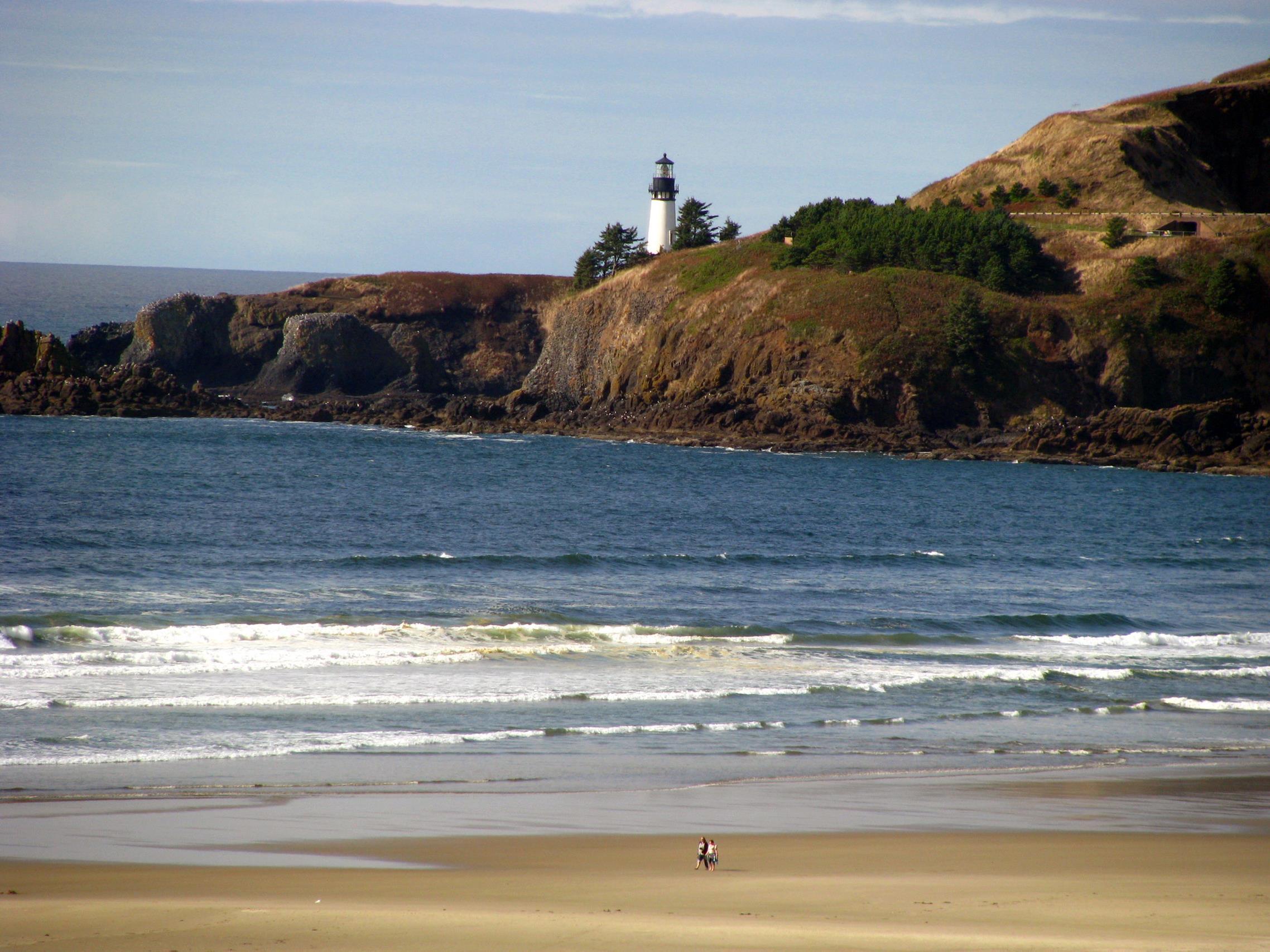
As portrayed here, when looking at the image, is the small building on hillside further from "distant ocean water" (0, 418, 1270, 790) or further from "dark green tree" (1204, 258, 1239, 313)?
"distant ocean water" (0, 418, 1270, 790)

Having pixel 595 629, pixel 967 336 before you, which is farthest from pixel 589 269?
pixel 595 629

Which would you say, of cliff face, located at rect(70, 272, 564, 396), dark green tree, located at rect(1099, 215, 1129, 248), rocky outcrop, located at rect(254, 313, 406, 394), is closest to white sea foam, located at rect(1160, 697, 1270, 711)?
dark green tree, located at rect(1099, 215, 1129, 248)

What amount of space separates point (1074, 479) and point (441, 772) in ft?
170

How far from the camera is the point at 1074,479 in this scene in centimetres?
5997

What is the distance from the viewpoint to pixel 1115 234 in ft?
271

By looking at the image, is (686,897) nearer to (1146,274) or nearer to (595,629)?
(595,629)

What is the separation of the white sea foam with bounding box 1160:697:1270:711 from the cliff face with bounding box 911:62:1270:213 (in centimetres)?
7725

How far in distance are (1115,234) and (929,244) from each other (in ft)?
45.2

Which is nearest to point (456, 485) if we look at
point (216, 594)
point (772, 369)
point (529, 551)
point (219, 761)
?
point (529, 551)

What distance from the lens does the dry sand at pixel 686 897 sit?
28.9 feet

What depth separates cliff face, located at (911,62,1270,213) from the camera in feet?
304

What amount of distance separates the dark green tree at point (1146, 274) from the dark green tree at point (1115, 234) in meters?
3.75

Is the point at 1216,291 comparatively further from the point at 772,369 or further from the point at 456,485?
the point at 456,485

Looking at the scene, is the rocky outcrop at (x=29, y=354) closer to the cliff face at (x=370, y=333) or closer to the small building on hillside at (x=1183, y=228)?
the cliff face at (x=370, y=333)
